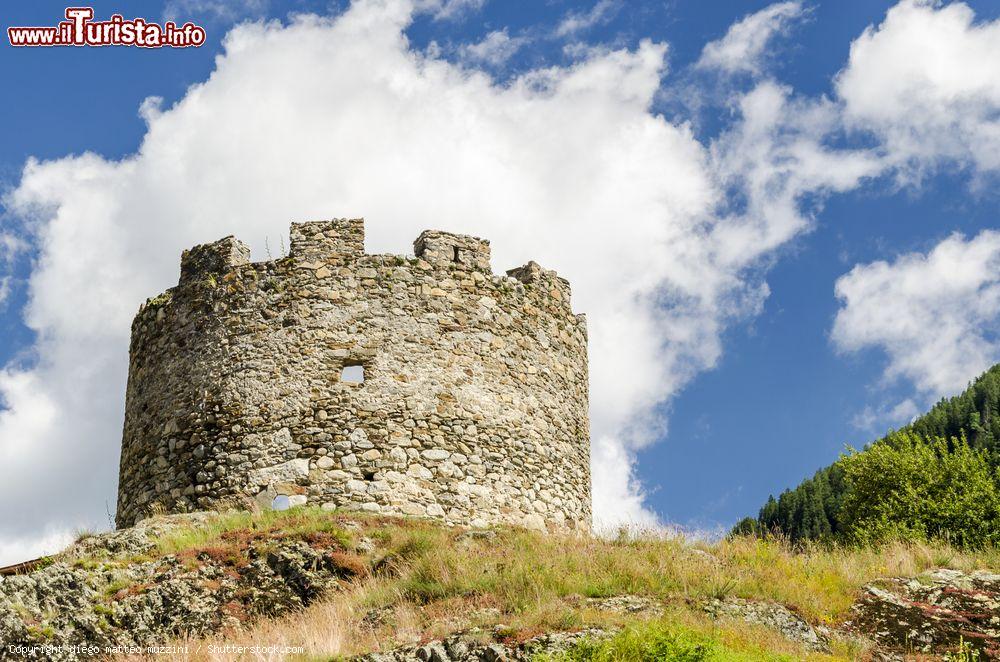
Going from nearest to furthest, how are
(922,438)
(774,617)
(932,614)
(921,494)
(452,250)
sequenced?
(774,617) < (932,614) < (452,250) < (921,494) < (922,438)

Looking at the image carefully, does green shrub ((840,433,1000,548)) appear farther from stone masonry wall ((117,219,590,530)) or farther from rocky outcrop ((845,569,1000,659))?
rocky outcrop ((845,569,1000,659))

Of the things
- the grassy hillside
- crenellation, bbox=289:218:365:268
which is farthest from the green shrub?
crenellation, bbox=289:218:365:268

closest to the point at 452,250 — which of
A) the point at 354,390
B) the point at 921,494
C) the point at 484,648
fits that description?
the point at 354,390

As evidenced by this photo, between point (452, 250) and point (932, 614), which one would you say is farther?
point (452, 250)

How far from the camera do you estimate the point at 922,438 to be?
2099 inches

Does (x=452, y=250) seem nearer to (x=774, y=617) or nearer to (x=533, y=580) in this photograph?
(x=533, y=580)

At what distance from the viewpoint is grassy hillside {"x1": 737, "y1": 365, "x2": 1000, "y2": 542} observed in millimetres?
53341

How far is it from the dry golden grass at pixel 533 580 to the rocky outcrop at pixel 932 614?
34 centimetres

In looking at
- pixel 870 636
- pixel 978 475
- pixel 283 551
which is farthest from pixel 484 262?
pixel 978 475

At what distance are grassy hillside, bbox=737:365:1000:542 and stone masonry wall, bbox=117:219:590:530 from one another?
60.8 ft

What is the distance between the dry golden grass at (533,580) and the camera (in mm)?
10500

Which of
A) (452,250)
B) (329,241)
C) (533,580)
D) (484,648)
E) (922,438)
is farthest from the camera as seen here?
(922,438)

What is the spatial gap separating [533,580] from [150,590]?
16.4ft

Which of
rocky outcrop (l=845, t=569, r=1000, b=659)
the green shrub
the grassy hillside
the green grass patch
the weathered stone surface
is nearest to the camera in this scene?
the green grass patch
